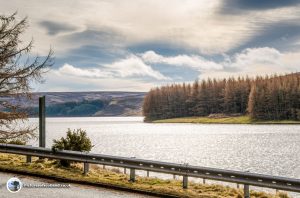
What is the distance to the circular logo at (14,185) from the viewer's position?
1339 cm

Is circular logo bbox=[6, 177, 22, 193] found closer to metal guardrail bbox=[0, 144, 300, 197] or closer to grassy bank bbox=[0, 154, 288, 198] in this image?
grassy bank bbox=[0, 154, 288, 198]

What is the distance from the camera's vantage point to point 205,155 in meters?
59.9

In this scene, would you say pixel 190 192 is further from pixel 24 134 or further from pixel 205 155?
pixel 205 155

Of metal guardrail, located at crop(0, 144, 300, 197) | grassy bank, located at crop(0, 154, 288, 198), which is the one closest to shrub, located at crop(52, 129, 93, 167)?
grassy bank, located at crop(0, 154, 288, 198)

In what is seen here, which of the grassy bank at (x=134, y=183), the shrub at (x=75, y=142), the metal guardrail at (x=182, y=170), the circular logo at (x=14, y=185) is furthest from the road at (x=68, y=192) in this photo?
the shrub at (x=75, y=142)

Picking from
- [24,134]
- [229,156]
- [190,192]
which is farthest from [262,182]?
[229,156]

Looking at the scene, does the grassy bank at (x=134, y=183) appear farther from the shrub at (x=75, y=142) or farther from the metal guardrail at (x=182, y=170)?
the shrub at (x=75, y=142)

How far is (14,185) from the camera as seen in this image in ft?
46.4

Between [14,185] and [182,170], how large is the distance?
5613mm

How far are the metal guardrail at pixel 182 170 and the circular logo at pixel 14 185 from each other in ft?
8.20

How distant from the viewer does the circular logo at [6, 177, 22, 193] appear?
1339 centimetres

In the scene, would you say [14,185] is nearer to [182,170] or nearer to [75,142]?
[182,170]

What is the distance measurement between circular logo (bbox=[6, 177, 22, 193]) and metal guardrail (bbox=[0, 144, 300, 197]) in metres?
2.50

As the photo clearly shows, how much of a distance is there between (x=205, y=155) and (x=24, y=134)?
40805 millimetres
